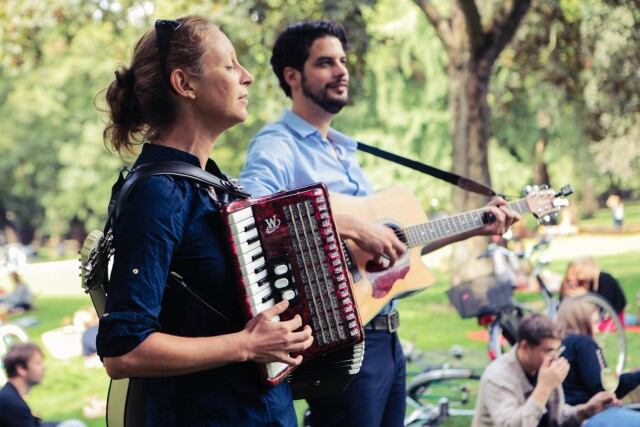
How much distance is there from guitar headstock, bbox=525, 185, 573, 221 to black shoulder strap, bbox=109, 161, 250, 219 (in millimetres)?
1890

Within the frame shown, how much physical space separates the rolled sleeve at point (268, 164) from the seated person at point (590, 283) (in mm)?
4859

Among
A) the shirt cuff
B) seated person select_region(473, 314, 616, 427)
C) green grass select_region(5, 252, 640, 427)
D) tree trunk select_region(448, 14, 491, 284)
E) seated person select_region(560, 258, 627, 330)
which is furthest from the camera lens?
tree trunk select_region(448, 14, 491, 284)

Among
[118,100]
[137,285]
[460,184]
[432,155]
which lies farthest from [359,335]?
[432,155]

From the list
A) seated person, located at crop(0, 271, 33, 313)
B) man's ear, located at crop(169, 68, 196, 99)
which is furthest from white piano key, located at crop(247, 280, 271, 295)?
seated person, located at crop(0, 271, 33, 313)

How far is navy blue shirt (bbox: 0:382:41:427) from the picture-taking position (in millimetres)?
4789

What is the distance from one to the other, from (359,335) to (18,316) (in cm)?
1651

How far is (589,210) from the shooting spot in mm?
40062

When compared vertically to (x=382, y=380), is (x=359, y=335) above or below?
above

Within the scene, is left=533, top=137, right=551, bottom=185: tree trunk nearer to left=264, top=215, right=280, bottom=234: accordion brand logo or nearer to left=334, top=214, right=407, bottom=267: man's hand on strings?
left=334, top=214, right=407, bottom=267: man's hand on strings

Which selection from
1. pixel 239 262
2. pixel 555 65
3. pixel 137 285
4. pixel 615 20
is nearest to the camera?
pixel 137 285

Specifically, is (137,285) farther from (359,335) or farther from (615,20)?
(615,20)

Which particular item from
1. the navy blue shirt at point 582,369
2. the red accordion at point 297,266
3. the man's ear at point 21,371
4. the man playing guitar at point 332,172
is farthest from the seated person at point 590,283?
the red accordion at point 297,266

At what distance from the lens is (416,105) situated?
21.7 metres

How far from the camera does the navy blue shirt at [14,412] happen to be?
15.7ft
